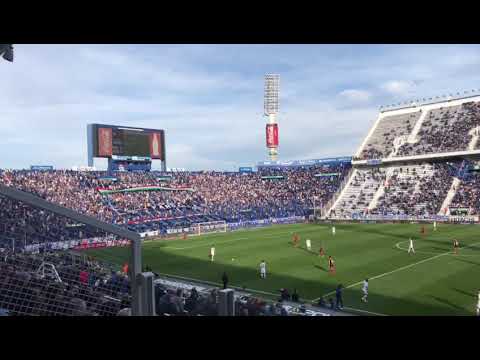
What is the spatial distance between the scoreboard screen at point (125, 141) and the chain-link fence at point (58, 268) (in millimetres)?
45675

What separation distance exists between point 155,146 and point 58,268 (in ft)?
168

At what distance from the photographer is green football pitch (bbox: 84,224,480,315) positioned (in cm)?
1700

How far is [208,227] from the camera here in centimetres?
4700

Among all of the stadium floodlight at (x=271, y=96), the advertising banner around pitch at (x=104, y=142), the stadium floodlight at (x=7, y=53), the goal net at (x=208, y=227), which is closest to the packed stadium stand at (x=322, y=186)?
the goal net at (x=208, y=227)

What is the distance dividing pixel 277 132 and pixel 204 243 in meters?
63.1

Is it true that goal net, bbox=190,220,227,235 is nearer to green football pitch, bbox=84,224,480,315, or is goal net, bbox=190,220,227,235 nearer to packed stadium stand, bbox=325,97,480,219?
green football pitch, bbox=84,224,480,315

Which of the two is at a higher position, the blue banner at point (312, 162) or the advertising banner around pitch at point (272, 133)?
the advertising banner around pitch at point (272, 133)

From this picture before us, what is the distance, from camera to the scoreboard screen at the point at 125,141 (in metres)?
50.4

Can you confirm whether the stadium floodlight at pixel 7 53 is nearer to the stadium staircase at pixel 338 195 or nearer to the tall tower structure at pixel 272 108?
the stadium staircase at pixel 338 195

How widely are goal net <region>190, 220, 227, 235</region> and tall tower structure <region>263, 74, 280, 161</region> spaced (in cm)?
4862

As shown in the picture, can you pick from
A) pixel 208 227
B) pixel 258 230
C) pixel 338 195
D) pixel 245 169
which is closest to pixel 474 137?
pixel 338 195

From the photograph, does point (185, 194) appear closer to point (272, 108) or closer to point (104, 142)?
point (104, 142)

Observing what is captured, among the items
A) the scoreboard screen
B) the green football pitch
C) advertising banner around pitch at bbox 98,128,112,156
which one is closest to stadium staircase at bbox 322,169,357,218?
Answer: the green football pitch

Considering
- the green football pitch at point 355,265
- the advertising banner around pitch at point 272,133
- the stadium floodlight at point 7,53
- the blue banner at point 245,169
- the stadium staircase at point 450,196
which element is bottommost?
the green football pitch at point 355,265
